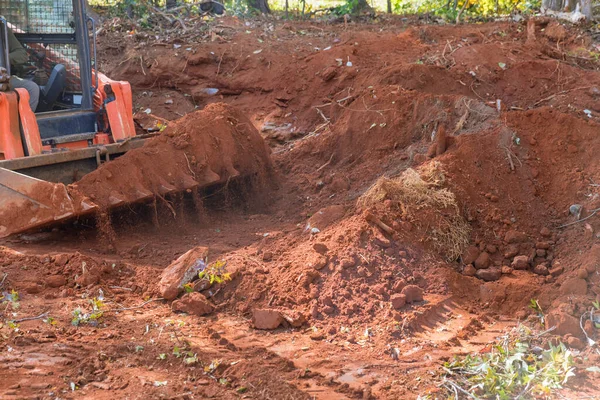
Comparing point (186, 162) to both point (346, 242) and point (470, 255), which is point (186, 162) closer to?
point (346, 242)

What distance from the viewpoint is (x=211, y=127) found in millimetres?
7891

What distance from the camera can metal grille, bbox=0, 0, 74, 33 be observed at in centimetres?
743

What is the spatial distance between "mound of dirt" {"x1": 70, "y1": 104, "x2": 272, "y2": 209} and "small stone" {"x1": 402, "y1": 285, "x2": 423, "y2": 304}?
271 centimetres

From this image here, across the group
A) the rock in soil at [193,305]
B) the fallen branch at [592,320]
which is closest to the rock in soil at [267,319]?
the rock in soil at [193,305]

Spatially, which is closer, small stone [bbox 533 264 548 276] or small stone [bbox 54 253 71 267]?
small stone [bbox 54 253 71 267]

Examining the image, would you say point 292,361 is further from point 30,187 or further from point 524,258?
point 30,187

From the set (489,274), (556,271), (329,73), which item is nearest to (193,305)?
(489,274)

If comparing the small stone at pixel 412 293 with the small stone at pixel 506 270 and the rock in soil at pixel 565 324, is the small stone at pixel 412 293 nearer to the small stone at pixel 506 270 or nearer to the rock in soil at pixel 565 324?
the small stone at pixel 506 270

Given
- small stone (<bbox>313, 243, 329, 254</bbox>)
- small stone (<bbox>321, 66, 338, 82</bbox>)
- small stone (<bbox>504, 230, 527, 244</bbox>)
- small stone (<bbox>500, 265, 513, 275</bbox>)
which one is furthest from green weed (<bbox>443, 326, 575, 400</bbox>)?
small stone (<bbox>321, 66, 338, 82</bbox>)

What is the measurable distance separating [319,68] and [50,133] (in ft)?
15.5

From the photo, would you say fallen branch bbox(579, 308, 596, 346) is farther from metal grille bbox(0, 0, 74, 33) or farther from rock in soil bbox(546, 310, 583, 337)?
metal grille bbox(0, 0, 74, 33)

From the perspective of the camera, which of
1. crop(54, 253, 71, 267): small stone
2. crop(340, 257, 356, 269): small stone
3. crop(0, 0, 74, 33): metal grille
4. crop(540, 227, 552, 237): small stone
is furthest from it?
crop(0, 0, 74, 33): metal grille

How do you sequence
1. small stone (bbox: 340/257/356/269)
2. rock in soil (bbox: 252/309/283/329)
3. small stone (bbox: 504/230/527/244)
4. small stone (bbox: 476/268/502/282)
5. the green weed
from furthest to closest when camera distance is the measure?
small stone (bbox: 504/230/527/244), small stone (bbox: 476/268/502/282), small stone (bbox: 340/257/356/269), rock in soil (bbox: 252/309/283/329), the green weed

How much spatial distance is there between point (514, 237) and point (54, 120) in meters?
4.75
